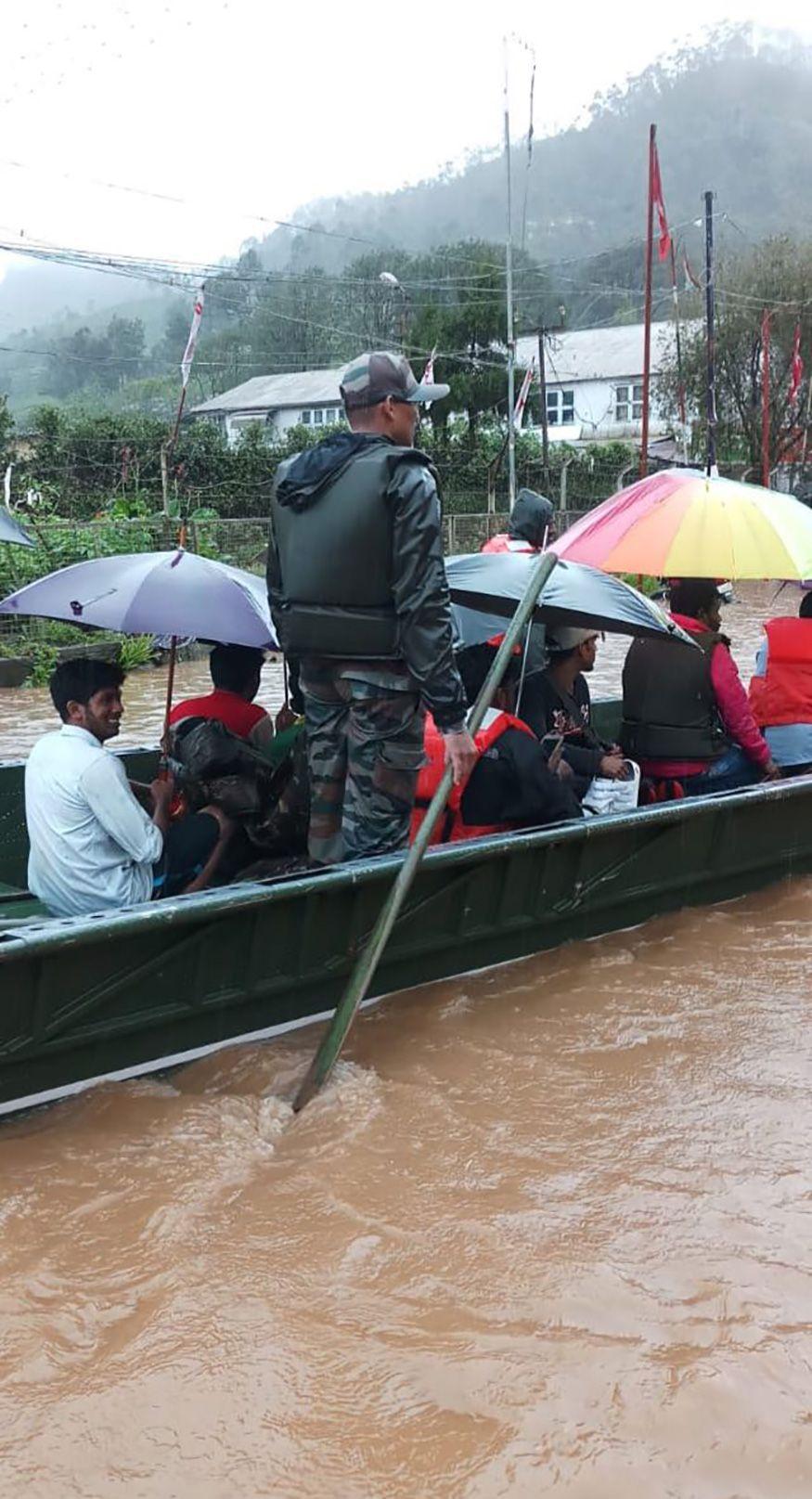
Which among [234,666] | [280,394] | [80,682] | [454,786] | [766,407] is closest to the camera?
[80,682]

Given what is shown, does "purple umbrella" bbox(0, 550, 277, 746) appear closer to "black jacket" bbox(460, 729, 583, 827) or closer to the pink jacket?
"black jacket" bbox(460, 729, 583, 827)

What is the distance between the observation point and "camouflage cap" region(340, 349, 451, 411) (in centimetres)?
472

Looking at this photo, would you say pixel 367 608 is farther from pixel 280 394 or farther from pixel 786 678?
pixel 280 394

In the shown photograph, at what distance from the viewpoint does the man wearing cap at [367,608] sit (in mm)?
4602

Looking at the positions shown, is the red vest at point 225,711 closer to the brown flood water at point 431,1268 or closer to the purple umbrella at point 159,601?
the purple umbrella at point 159,601

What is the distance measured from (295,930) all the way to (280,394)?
54.4 m

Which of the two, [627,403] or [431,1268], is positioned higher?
[627,403]

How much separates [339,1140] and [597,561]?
2.68 m

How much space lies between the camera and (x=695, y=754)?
673 cm

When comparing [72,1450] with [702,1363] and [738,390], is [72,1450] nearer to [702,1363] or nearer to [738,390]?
[702,1363]

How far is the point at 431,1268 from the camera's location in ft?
12.7

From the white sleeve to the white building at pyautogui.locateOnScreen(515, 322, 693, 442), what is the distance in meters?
51.5

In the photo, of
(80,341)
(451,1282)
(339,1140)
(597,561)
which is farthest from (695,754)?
(80,341)

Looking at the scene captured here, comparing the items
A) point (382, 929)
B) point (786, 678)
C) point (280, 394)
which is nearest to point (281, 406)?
point (280, 394)
